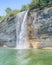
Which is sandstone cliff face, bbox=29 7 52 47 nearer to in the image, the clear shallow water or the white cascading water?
the white cascading water

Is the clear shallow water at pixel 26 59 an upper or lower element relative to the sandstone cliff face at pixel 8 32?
lower

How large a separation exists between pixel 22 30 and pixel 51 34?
5206 millimetres

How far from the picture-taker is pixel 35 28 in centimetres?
2627

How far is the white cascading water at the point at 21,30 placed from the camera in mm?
27344

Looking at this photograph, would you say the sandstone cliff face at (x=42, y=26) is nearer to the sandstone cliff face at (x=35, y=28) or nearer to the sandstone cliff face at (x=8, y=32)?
the sandstone cliff face at (x=35, y=28)

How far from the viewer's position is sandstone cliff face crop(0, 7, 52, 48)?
2480 centimetres

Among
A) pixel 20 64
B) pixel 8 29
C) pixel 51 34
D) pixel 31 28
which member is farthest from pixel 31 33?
pixel 20 64

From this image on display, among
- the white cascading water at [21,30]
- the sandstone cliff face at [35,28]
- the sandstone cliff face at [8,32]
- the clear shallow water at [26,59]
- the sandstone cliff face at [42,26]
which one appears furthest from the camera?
the sandstone cliff face at [8,32]

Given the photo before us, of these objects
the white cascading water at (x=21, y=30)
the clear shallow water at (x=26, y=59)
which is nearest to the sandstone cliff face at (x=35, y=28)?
the white cascading water at (x=21, y=30)

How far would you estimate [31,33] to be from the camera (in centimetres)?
2675

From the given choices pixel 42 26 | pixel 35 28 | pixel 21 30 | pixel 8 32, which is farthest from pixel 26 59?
pixel 8 32

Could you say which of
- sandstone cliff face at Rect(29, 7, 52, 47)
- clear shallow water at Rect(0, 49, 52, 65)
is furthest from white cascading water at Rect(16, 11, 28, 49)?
clear shallow water at Rect(0, 49, 52, 65)

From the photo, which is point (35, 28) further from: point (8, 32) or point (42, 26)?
point (8, 32)

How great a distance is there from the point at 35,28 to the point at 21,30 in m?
2.88
